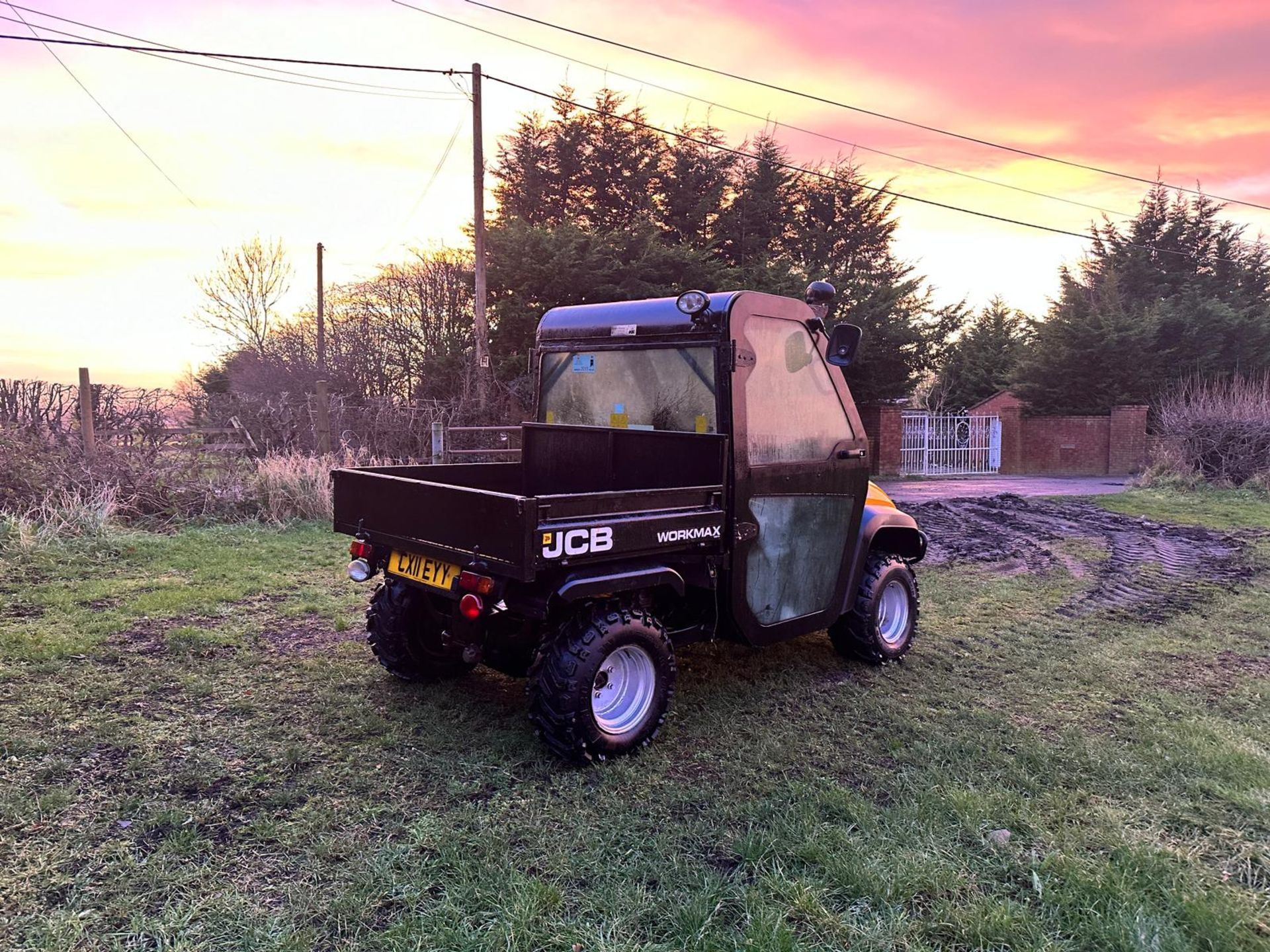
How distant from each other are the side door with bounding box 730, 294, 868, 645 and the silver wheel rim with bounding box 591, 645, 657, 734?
1.96ft

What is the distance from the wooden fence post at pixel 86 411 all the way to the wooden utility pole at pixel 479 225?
266 inches

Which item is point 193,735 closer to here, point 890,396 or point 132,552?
point 132,552

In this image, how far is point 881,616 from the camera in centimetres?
507

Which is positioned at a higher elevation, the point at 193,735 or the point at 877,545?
the point at 877,545

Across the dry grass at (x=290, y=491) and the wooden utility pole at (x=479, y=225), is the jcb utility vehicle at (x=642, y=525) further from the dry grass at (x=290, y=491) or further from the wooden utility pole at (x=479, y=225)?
the wooden utility pole at (x=479, y=225)

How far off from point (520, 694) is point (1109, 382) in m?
26.0

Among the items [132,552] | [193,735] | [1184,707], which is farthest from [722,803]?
[132,552]

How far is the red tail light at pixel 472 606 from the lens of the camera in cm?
325

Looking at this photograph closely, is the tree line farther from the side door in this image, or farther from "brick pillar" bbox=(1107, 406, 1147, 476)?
the side door

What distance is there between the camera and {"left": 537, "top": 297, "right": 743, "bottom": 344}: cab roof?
13.3 feet

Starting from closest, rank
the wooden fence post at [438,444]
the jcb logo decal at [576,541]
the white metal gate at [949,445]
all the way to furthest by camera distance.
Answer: the jcb logo decal at [576,541] < the wooden fence post at [438,444] < the white metal gate at [949,445]

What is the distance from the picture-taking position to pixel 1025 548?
9328 millimetres

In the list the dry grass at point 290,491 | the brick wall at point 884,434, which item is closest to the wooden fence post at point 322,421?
the dry grass at point 290,491

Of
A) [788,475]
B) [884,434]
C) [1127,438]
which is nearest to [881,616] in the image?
[788,475]
